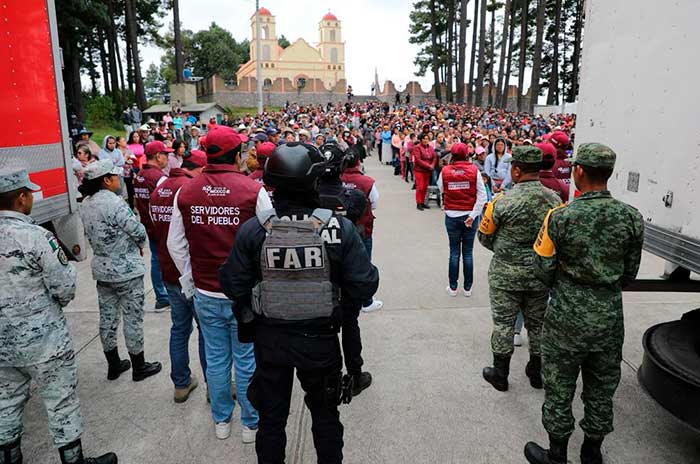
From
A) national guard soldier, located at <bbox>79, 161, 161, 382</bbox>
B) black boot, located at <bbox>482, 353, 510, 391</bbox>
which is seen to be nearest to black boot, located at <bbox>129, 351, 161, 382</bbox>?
national guard soldier, located at <bbox>79, 161, 161, 382</bbox>

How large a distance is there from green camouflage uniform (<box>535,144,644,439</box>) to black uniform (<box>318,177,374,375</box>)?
1386 millimetres

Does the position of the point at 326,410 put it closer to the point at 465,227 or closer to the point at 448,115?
the point at 465,227

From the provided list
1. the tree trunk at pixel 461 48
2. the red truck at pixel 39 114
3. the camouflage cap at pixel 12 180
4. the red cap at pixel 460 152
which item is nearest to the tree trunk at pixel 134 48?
the tree trunk at pixel 461 48

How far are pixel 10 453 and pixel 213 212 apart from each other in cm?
187

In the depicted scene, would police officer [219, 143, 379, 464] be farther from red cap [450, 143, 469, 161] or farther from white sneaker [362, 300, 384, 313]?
red cap [450, 143, 469, 161]

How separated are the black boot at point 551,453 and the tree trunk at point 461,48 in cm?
3948

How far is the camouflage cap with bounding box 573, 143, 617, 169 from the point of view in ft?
9.07

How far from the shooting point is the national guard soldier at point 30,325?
2686 mm

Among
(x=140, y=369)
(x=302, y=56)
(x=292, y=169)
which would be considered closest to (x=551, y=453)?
(x=292, y=169)

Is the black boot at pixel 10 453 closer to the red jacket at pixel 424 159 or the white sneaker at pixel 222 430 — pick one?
the white sneaker at pixel 222 430

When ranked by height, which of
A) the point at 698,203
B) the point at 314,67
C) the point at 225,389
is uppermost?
the point at 314,67

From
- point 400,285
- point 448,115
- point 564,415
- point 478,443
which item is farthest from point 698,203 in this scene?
point 448,115

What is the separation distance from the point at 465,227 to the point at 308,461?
359cm

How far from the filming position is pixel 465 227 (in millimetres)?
5918
